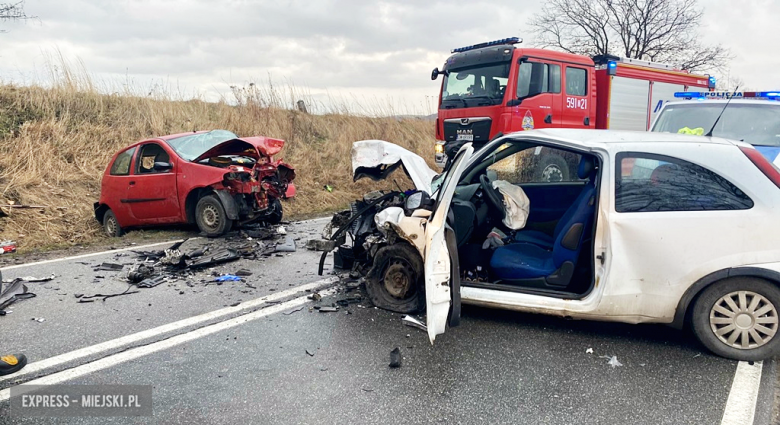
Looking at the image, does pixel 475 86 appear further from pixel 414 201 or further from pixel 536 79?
pixel 414 201

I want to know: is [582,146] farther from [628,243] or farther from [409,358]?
[409,358]

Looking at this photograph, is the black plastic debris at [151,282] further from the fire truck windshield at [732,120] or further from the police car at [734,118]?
the fire truck windshield at [732,120]

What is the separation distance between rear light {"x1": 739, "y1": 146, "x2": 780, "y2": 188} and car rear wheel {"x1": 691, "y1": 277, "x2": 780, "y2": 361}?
2.25ft

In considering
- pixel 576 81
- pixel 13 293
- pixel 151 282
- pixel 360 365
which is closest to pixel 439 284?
pixel 360 365

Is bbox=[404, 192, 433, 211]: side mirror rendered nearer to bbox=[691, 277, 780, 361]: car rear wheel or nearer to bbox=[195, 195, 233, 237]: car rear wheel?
bbox=[691, 277, 780, 361]: car rear wheel

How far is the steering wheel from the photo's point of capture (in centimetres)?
440

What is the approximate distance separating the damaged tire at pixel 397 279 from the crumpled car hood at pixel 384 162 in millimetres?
886

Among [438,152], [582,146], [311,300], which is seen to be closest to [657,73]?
[438,152]

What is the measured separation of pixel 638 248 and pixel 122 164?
7.85 metres

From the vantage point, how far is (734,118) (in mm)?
6918

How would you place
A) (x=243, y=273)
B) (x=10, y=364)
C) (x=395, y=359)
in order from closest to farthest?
(x=10, y=364) → (x=395, y=359) → (x=243, y=273)

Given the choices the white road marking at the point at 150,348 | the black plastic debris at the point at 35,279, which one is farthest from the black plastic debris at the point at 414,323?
the black plastic debris at the point at 35,279

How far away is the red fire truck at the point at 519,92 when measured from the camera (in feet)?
32.0

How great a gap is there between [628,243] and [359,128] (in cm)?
1447
